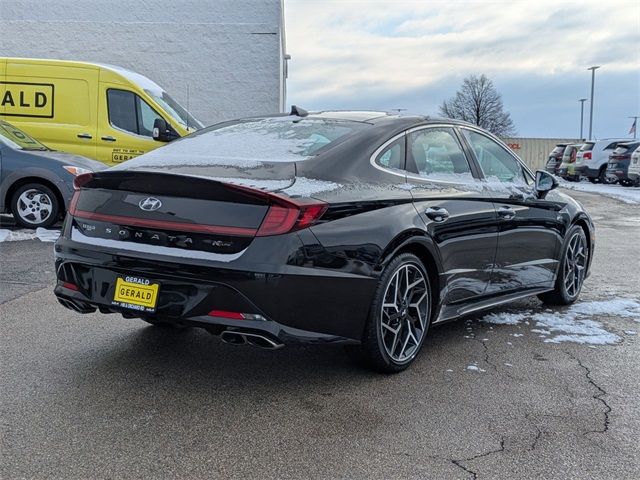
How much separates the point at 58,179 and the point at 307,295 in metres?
6.60

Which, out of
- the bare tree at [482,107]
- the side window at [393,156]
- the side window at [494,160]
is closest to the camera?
the side window at [393,156]

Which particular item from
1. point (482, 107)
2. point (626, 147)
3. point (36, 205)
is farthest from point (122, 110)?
point (482, 107)

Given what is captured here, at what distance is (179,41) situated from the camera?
21.3 metres

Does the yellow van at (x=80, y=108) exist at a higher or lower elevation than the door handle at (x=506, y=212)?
higher

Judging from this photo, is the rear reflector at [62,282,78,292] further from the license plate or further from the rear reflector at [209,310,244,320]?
the rear reflector at [209,310,244,320]

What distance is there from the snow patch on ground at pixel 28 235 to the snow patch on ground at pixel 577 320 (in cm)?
561

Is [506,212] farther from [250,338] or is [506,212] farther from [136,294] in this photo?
[136,294]

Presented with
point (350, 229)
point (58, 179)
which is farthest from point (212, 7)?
point (350, 229)

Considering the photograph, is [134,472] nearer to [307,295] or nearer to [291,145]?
[307,295]

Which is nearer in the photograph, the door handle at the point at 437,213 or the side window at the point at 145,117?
the door handle at the point at 437,213

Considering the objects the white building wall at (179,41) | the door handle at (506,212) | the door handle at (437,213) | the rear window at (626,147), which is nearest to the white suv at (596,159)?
the rear window at (626,147)

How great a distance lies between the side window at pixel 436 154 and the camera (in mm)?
4324

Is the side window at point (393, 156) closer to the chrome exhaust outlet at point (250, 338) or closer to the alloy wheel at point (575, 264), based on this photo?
the chrome exhaust outlet at point (250, 338)

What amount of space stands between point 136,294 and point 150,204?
1.51 ft
